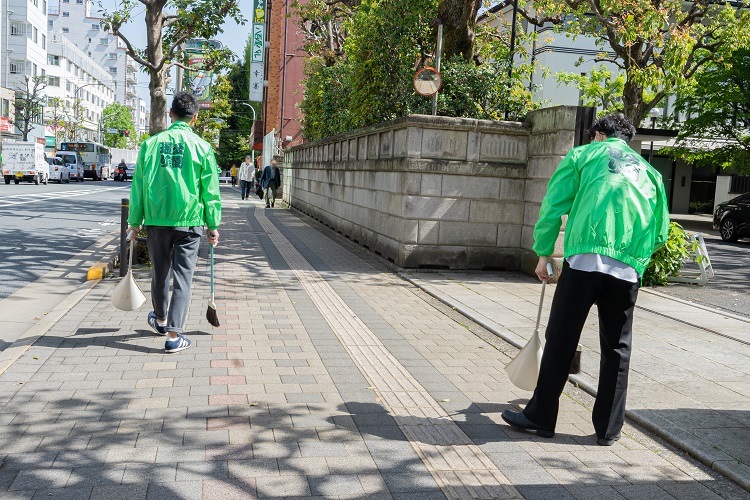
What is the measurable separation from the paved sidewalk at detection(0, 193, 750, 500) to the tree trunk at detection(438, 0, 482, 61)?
7068 millimetres

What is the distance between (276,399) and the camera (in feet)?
15.2

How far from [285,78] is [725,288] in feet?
115

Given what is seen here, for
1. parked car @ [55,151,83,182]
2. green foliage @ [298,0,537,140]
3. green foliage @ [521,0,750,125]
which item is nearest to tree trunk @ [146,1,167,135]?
green foliage @ [298,0,537,140]

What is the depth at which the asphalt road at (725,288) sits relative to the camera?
30.3 ft

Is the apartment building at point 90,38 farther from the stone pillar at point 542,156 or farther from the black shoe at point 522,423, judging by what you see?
the black shoe at point 522,423

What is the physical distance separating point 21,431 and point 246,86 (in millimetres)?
76041

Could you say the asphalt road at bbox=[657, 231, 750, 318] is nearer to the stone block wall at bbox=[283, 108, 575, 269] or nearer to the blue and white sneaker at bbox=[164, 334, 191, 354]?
the stone block wall at bbox=[283, 108, 575, 269]

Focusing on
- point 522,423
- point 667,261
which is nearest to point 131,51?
point 667,261

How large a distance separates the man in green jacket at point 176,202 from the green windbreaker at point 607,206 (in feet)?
9.25

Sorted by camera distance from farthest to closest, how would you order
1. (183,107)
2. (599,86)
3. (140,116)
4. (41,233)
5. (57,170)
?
(140,116)
(57,170)
(599,86)
(41,233)
(183,107)

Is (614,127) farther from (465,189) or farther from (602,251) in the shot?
(465,189)

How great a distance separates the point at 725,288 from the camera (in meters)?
10.7

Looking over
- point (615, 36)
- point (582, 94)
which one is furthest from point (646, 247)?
point (582, 94)

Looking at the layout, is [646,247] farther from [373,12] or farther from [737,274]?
[373,12]
